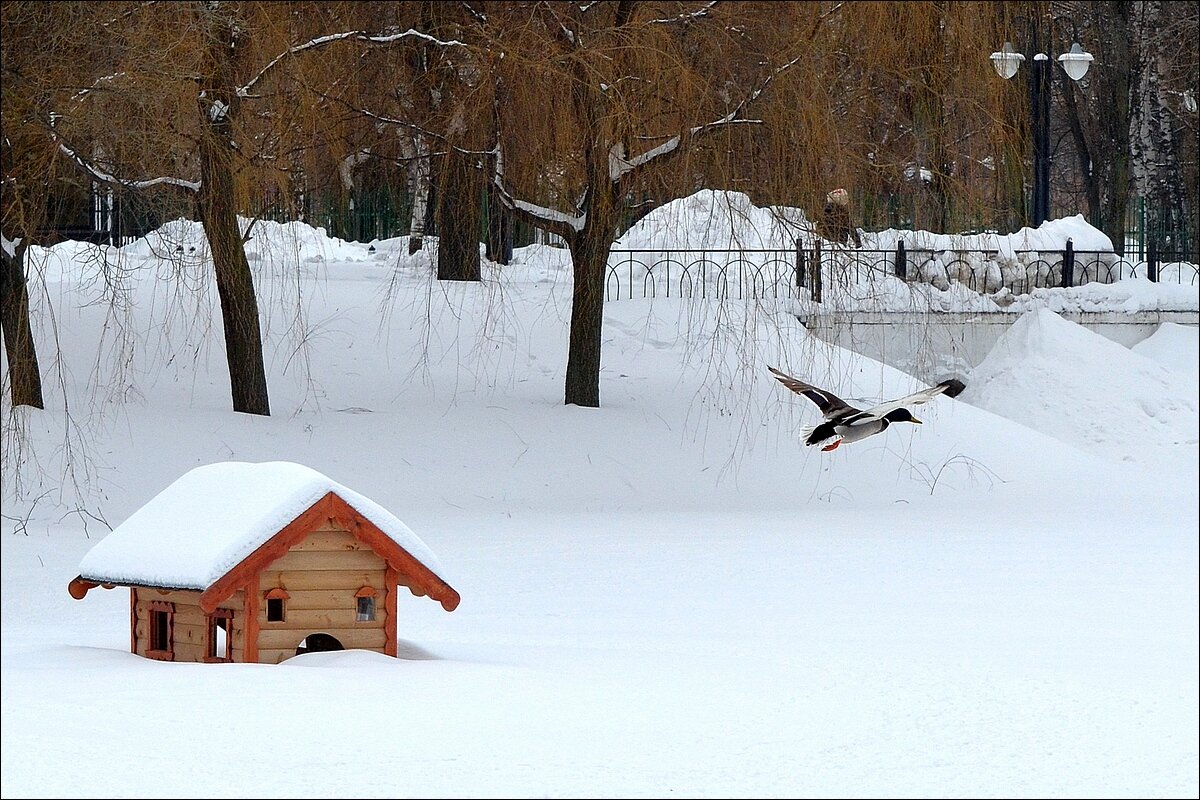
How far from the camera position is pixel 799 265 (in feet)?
39.4

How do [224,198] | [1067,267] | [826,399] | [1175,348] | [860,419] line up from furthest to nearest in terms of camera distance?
[1067,267] < [1175,348] < [224,198] < [826,399] < [860,419]

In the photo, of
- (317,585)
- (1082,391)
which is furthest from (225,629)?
(1082,391)

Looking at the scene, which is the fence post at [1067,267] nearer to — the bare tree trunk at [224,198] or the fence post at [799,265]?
the fence post at [799,265]

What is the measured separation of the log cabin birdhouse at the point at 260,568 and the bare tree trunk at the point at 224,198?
5089 mm

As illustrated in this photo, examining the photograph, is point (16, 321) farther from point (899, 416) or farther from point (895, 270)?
point (895, 270)

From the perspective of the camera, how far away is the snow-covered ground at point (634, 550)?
5.55 meters

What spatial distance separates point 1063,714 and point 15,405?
6894 mm

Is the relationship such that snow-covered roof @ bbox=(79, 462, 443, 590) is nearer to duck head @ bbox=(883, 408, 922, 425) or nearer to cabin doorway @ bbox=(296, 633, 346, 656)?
cabin doorway @ bbox=(296, 633, 346, 656)

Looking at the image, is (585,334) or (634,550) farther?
(585,334)

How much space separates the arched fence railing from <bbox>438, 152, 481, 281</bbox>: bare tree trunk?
1.96 m

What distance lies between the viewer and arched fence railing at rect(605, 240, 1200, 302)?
43.6 feet

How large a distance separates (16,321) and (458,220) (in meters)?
3.56

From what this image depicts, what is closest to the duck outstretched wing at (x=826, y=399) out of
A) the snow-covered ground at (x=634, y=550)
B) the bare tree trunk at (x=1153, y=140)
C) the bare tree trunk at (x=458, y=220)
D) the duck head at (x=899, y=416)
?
the duck head at (x=899, y=416)

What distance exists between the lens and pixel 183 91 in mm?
10438
